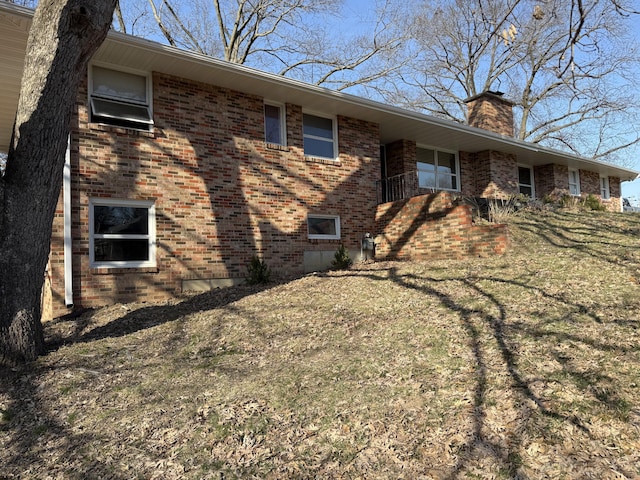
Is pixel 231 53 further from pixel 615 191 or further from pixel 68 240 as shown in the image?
pixel 615 191

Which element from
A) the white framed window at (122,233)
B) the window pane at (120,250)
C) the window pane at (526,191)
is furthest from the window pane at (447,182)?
the window pane at (120,250)

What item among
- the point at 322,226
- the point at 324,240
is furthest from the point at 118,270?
the point at 322,226

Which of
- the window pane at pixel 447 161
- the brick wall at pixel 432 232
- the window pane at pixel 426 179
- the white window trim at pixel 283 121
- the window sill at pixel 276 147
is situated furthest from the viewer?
the window pane at pixel 447 161

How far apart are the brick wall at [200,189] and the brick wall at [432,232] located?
985 mm

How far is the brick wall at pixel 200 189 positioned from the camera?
27.0 feet

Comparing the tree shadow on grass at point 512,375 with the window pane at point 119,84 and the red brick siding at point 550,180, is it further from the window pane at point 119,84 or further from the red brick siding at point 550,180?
the red brick siding at point 550,180

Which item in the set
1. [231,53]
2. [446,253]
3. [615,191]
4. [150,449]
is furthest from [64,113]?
[615,191]

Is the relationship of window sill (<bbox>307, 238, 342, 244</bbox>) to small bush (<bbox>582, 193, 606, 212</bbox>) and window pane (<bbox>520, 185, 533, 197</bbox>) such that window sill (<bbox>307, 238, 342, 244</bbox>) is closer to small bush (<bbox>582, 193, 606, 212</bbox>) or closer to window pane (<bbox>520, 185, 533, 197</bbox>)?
small bush (<bbox>582, 193, 606, 212</bbox>)

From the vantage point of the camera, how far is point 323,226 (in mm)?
11305

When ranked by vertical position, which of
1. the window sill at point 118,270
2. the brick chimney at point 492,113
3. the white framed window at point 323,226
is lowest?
the window sill at point 118,270

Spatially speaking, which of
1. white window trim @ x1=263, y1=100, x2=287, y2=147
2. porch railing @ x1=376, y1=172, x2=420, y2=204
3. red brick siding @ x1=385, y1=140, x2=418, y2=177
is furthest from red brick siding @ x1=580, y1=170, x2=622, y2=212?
white window trim @ x1=263, y1=100, x2=287, y2=147

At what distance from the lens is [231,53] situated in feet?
70.8

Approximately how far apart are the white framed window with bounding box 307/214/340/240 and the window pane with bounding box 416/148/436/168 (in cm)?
458

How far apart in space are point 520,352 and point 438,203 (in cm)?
619
